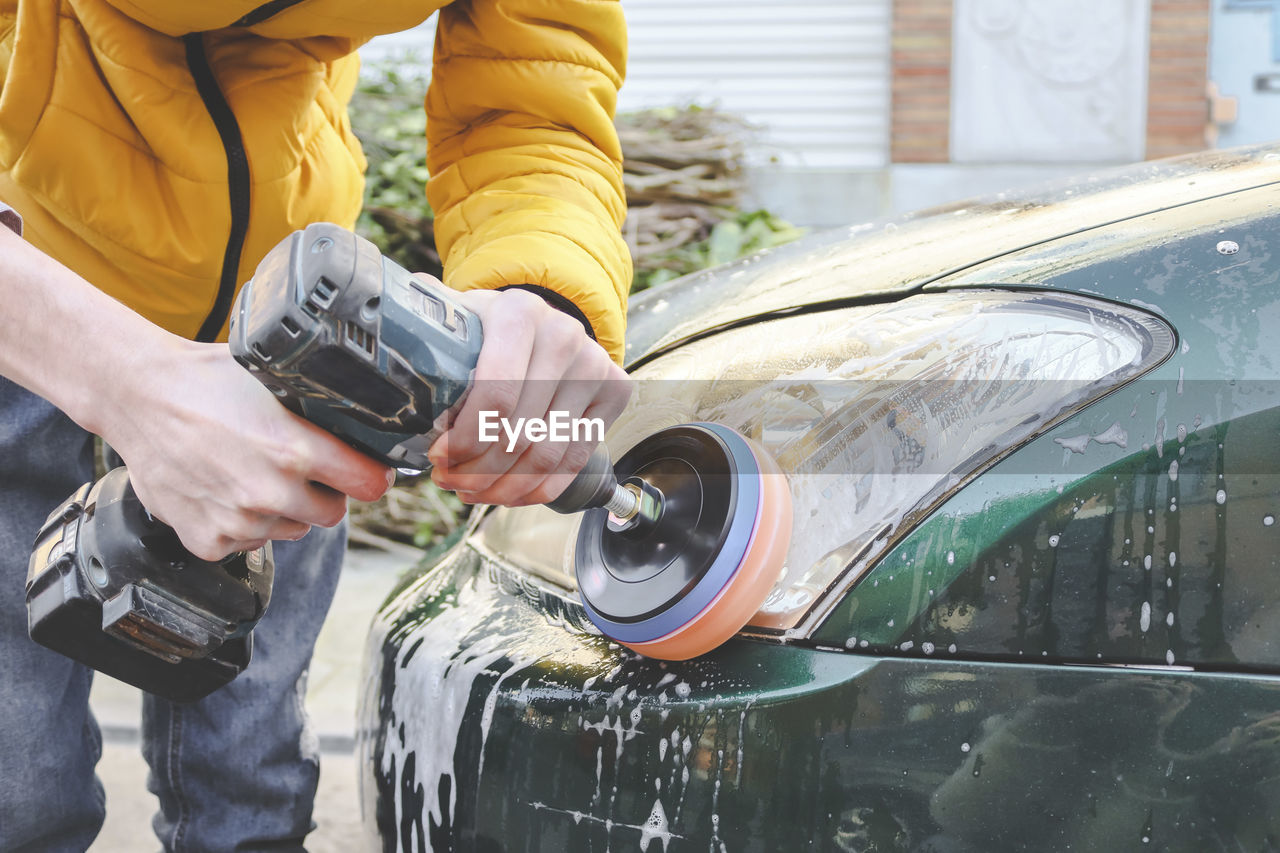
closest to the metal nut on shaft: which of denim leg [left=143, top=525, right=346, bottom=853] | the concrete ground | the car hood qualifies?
the car hood

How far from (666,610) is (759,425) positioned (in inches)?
11.1

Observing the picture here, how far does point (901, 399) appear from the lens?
1.16 metres

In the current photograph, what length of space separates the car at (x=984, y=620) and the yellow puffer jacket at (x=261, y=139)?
34 cm

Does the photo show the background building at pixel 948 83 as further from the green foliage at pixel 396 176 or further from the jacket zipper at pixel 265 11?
the jacket zipper at pixel 265 11

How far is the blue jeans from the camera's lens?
139 cm

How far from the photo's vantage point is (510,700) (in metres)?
1.21

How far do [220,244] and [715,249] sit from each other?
3328 mm

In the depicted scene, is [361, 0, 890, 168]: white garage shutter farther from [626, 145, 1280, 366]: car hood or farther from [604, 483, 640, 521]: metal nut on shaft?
[604, 483, 640, 521]: metal nut on shaft

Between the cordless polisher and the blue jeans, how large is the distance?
0.21m

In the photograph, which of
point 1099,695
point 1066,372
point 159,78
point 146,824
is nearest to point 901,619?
point 1099,695

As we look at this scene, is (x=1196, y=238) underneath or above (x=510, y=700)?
above

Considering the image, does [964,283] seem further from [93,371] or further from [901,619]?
[93,371]

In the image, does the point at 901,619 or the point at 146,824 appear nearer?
the point at 901,619

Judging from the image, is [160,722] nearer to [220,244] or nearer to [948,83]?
[220,244]
